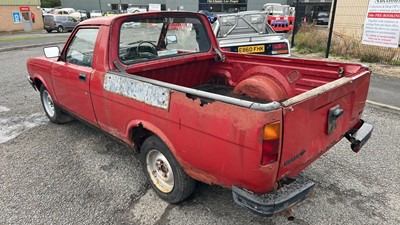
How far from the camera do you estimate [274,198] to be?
217 cm

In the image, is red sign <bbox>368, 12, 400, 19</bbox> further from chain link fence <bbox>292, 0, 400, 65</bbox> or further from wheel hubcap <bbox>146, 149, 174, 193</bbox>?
wheel hubcap <bbox>146, 149, 174, 193</bbox>

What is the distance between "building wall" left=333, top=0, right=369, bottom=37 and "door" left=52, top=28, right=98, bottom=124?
1184 cm

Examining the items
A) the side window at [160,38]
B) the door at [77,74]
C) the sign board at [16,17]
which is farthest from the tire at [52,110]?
the sign board at [16,17]

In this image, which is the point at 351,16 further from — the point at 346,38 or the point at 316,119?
the point at 316,119

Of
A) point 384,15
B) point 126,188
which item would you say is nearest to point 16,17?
point 384,15

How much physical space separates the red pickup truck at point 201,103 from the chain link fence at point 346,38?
7511mm

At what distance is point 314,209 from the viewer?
2.89 meters

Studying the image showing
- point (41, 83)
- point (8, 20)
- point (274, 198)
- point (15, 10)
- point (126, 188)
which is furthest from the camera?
point (15, 10)

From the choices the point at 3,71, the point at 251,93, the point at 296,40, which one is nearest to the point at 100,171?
the point at 251,93

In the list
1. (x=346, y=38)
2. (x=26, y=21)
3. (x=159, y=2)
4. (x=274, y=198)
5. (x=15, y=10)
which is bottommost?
(x=274, y=198)

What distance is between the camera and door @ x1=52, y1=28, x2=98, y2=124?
3547 mm

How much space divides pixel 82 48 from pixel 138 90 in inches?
58.3

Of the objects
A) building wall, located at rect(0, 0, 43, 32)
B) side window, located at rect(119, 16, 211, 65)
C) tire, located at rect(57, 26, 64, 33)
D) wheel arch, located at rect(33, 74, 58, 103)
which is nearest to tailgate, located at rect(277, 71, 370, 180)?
side window, located at rect(119, 16, 211, 65)

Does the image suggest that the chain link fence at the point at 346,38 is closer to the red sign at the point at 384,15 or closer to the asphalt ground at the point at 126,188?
the red sign at the point at 384,15
